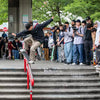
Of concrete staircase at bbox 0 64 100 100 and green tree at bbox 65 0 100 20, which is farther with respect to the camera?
green tree at bbox 65 0 100 20

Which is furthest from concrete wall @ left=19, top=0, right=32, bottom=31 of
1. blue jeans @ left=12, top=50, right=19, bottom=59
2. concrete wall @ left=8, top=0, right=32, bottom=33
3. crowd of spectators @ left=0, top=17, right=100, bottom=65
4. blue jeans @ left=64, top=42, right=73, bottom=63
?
blue jeans @ left=64, top=42, right=73, bottom=63

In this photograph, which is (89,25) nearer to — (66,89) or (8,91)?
(66,89)

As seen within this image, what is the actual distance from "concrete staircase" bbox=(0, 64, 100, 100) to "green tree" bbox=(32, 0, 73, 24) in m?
22.9

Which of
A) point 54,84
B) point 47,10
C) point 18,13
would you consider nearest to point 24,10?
point 18,13

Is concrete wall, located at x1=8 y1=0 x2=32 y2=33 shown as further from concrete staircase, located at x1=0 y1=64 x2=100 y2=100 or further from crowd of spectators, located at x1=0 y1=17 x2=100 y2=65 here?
concrete staircase, located at x1=0 y1=64 x2=100 y2=100

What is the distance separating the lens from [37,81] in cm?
1125


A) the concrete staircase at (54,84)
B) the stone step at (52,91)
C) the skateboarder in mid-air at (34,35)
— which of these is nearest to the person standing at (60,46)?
the skateboarder in mid-air at (34,35)

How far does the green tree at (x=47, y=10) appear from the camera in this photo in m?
34.9

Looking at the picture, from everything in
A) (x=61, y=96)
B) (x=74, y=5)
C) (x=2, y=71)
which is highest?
(x=74, y=5)

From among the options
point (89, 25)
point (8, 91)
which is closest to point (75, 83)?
point (8, 91)

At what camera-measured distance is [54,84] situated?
36.7ft

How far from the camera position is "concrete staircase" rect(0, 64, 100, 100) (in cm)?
1056

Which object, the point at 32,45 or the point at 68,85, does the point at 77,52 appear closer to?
the point at 32,45

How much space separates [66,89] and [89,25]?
363 cm
